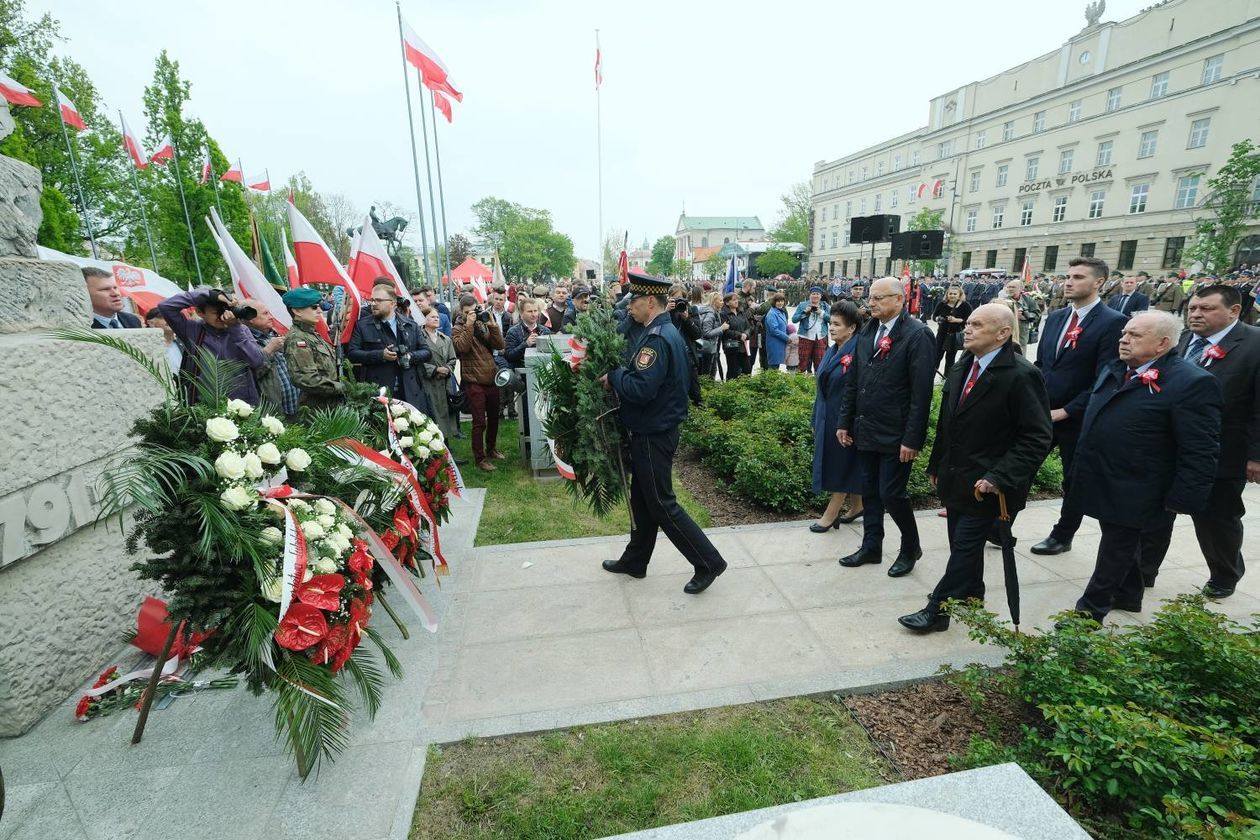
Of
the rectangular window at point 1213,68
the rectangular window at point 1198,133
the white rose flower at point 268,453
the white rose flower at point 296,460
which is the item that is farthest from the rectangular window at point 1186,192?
the white rose flower at point 268,453

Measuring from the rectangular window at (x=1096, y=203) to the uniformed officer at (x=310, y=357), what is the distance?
57.4 meters

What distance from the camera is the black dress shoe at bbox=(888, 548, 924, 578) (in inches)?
174

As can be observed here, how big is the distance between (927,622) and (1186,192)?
52993 mm

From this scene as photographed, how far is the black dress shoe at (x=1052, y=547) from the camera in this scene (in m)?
4.82

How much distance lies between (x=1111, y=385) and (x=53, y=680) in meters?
6.40

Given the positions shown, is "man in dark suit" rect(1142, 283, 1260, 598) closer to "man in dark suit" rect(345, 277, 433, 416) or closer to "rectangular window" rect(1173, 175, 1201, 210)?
"man in dark suit" rect(345, 277, 433, 416)

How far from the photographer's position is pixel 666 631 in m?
3.78

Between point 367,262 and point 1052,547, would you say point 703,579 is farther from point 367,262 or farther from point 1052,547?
point 367,262

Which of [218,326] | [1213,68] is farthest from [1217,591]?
[1213,68]

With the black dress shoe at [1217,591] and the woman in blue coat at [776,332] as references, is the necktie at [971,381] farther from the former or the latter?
the woman in blue coat at [776,332]

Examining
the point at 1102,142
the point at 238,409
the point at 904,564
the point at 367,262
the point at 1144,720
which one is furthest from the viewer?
the point at 1102,142

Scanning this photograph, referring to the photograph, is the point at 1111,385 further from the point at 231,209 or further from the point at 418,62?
the point at 231,209

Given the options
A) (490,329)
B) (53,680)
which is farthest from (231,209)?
(53,680)

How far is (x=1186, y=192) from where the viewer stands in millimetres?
39656
